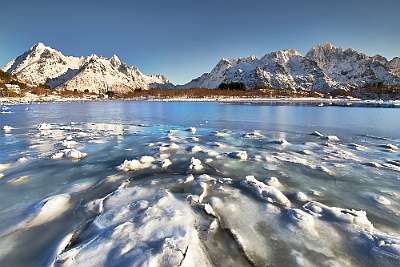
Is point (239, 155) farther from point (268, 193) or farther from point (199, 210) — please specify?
point (199, 210)

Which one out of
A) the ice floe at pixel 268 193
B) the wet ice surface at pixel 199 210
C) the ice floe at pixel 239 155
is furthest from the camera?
the ice floe at pixel 239 155

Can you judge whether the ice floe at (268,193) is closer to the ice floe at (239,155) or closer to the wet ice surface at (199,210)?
the wet ice surface at (199,210)

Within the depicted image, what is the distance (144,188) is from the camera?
402cm

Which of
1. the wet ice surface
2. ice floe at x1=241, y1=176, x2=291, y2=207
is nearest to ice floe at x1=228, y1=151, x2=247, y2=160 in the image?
the wet ice surface

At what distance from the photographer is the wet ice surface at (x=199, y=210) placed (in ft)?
7.66

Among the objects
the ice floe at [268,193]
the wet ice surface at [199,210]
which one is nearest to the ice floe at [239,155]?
the wet ice surface at [199,210]

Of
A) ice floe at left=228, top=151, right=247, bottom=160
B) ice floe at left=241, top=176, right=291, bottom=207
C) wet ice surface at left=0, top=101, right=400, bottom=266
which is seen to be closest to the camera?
wet ice surface at left=0, top=101, right=400, bottom=266

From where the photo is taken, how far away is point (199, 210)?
10.6 ft

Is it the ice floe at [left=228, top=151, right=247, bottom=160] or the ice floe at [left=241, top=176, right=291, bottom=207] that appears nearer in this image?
the ice floe at [left=241, top=176, right=291, bottom=207]

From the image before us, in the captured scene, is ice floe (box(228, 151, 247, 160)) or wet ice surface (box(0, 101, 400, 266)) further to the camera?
ice floe (box(228, 151, 247, 160))

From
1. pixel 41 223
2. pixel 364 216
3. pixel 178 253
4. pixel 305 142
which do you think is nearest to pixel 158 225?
pixel 178 253

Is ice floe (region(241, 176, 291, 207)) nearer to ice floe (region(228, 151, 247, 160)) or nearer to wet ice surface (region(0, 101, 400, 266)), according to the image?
wet ice surface (region(0, 101, 400, 266))

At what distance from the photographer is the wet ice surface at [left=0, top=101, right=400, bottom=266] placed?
234 centimetres

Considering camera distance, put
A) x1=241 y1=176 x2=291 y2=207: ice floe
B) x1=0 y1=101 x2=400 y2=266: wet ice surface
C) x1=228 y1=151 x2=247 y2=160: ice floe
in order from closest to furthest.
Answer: x1=0 y1=101 x2=400 y2=266: wet ice surface
x1=241 y1=176 x2=291 y2=207: ice floe
x1=228 y1=151 x2=247 y2=160: ice floe
